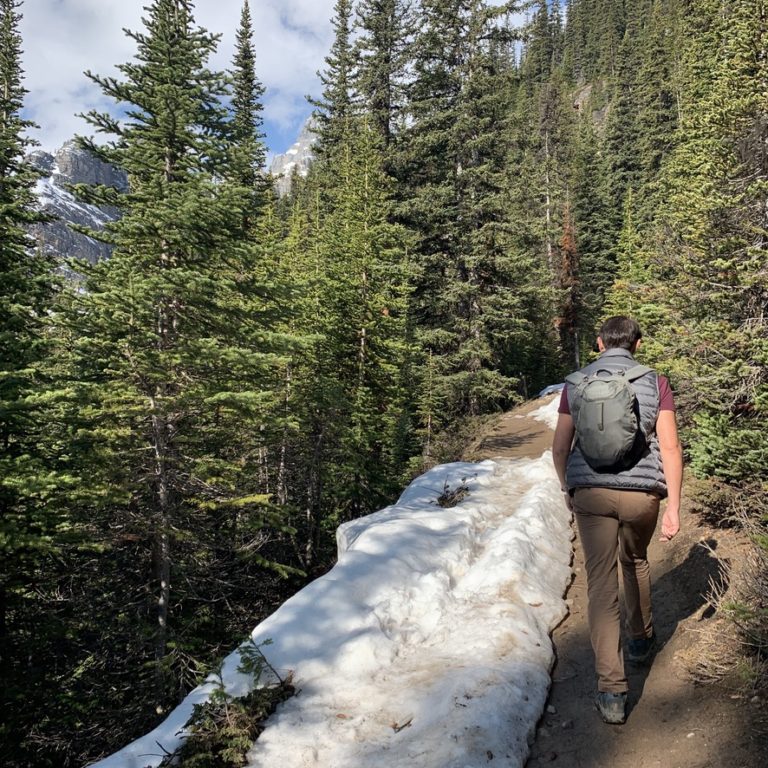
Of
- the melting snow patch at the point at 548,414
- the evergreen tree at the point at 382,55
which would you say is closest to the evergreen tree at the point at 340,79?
the evergreen tree at the point at 382,55

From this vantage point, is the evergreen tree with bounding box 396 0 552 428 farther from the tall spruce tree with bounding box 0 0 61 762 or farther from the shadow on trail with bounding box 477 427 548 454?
the tall spruce tree with bounding box 0 0 61 762

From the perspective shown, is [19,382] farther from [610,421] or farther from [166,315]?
[610,421]

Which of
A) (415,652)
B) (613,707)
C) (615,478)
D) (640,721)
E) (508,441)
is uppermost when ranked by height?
(615,478)

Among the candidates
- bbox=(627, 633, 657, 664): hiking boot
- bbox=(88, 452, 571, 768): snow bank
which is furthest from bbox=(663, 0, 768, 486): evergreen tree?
bbox=(627, 633, 657, 664): hiking boot

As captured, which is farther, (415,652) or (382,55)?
(382,55)

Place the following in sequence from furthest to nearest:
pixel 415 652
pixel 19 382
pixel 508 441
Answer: pixel 508 441
pixel 19 382
pixel 415 652

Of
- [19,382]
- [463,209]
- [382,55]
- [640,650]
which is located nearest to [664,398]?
[640,650]

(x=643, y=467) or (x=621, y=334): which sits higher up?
(x=621, y=334)

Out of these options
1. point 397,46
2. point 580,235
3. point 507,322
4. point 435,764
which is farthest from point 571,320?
point 435,764

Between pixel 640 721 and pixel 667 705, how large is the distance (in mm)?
245

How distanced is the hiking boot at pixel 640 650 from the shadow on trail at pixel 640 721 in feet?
0.18

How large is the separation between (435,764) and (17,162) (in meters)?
12.4

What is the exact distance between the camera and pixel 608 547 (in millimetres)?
3387

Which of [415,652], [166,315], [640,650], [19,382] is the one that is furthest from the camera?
[166,315]
